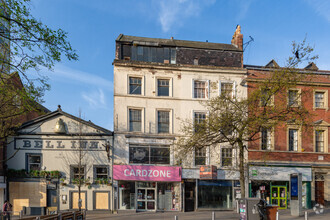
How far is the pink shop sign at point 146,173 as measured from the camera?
76.4ft

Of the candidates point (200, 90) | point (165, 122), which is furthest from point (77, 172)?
point (200, 90)

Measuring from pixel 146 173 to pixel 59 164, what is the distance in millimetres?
6640

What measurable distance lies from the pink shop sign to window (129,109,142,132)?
3.01 meters

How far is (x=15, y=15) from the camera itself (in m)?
11.3

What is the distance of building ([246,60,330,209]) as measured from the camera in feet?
80.4

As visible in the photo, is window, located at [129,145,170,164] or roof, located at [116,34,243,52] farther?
Result: roof, located at [116,34,243,52]

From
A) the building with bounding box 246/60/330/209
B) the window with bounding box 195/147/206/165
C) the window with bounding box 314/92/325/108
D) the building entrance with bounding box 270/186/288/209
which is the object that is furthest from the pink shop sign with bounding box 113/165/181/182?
the window with bounding box 314/92/325/108

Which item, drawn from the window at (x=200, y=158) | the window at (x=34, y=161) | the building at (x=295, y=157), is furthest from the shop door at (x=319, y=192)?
the window at (x=34, y=161)

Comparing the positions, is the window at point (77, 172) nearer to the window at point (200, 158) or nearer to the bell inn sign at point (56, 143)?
the bell inn sign at point (56, 143)

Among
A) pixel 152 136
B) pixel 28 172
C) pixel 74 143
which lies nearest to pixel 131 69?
pixel 152 136

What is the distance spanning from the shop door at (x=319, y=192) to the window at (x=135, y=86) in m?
16.4

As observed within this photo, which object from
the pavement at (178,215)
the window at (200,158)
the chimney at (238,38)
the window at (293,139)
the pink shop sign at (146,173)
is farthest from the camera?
the chimney at (238,38)

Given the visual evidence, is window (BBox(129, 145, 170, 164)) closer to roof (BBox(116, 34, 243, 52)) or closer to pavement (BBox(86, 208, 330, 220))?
pavement (BBox(86, 208, 330, 220))

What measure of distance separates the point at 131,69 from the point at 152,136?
5673 mm
